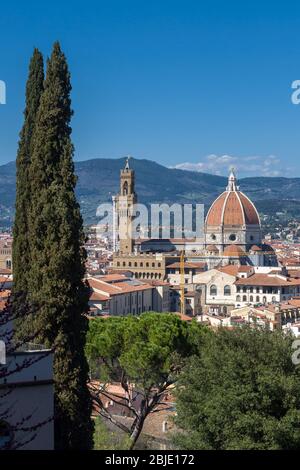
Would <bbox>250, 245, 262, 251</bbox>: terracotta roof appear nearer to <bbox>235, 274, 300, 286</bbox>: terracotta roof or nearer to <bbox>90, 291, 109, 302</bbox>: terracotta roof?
<bbox>235, 274, 300, 286</bbox>: terracotta roof

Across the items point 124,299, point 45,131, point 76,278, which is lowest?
point 124,299

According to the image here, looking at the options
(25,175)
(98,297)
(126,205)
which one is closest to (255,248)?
(126,205)

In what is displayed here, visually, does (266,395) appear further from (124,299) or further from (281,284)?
(281,284)

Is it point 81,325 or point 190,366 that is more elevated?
point 81,325

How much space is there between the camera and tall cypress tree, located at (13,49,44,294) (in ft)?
41.1

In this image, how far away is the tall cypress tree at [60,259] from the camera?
10.7 meters

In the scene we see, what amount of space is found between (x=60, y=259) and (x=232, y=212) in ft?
226

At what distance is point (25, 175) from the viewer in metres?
13.2

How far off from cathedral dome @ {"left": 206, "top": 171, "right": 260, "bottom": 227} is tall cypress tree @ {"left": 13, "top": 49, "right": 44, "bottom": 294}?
6518 centimetres

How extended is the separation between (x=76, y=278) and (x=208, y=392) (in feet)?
8.41

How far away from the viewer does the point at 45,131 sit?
39.5 ft

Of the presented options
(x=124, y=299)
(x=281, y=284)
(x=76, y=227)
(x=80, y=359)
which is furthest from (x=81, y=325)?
(x=281, y=284)

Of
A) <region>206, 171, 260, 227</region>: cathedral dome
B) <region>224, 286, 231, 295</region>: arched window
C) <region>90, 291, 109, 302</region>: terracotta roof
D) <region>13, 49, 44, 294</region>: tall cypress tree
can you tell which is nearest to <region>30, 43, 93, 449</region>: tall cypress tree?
<region>13, 49, 44, 294</region>: tall cypress tree

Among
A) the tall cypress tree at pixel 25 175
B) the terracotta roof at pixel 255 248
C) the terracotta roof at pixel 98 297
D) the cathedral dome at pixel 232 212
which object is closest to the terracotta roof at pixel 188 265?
the terracotta roof at pixel 255 248
